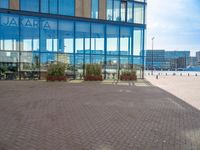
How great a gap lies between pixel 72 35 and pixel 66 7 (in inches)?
125

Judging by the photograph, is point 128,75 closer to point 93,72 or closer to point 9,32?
point 93,72

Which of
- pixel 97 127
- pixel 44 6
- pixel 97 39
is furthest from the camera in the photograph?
A: pixel 97 39

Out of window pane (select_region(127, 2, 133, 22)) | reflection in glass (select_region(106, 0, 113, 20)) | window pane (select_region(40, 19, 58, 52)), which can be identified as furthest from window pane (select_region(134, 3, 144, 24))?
window pane (select_region(40, 19, 58, 52))

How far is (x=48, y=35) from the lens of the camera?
92.1 feet

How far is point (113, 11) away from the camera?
31.2m

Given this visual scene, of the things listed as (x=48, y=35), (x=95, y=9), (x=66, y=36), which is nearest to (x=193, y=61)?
(x=95, y=9)

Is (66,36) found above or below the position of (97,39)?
above

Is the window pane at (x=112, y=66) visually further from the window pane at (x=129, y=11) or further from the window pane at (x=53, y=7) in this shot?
the window pane at (x=53, y=7)

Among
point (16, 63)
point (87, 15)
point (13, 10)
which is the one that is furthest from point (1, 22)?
point (87, 15)

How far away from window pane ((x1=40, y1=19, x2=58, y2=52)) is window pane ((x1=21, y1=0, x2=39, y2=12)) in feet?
5.01

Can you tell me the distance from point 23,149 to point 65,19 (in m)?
24.4

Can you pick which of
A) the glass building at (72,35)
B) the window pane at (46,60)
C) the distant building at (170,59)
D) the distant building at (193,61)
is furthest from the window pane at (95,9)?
the distant building at (193,61)

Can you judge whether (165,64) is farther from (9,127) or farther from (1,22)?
(9,127)

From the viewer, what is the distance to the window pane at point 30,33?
2705 cm
